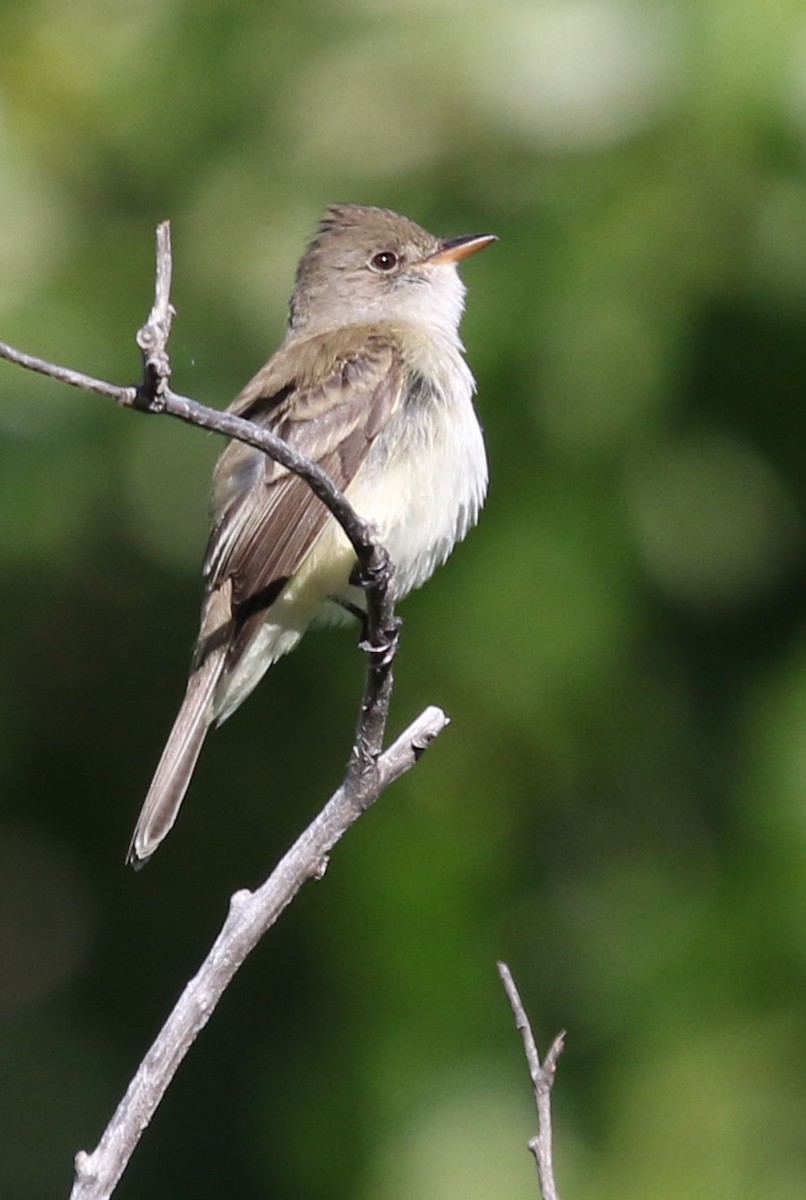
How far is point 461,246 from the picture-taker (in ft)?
17.1

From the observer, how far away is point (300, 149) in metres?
5.35

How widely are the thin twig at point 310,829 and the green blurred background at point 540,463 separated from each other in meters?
1.58

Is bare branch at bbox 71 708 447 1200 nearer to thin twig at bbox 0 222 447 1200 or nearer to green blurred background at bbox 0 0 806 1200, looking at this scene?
thin twig at bbox 0 222 447 1200

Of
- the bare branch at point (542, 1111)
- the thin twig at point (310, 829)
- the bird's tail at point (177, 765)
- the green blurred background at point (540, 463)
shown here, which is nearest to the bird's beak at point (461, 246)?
the green blurred background at point (540, 463)

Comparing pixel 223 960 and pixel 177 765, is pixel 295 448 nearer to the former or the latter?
pixel 177 765

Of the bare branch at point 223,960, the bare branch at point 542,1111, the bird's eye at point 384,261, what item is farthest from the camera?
the bird's eye at point 384,261

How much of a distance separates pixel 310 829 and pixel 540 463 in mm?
2263

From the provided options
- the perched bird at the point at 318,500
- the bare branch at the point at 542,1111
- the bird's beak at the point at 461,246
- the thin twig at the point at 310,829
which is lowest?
the bare branch at the point at 542,1111

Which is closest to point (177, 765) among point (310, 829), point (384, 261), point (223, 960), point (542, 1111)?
point (310, 829)

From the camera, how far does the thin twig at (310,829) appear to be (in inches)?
107

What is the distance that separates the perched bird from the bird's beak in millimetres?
283

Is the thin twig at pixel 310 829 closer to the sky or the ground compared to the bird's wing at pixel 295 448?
closer to the ground

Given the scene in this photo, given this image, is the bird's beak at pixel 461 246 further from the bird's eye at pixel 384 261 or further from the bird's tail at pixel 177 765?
the bird's tail at pixel 177 765

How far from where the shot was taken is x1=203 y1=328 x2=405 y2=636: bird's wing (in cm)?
450
